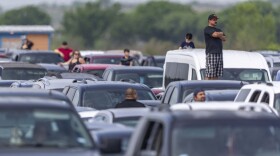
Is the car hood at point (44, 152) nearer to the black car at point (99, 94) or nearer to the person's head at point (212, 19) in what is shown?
the black car at point (99, 94)

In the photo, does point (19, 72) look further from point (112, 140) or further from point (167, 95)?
point (112, 140)

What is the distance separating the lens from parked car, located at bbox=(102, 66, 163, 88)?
29500mm

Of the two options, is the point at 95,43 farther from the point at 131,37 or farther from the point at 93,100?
the point at 93,100

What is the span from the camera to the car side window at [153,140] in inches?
466

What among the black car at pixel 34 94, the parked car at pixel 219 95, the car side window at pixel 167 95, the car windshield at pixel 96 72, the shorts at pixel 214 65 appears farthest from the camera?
the car windshield at pixel 96 72

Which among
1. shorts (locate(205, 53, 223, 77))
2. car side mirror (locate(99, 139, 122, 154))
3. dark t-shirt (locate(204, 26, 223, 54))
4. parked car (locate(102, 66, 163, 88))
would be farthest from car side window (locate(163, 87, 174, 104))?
car side mirror (locate(99, 139, 122, 154))

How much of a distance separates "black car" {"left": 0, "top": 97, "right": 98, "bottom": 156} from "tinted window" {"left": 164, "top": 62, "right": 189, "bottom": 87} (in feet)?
40.6

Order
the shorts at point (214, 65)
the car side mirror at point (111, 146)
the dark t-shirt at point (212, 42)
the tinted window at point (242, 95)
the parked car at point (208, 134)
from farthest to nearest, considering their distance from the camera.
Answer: the dark t-shirt at point (212, 42) → the shorts at point (214, 65) → the tinted window at point (242, 95) → the car side mirror at point (111, 146) → the parked car at point (208, 134)

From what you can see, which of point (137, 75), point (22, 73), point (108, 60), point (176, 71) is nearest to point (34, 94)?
point (176, 71)

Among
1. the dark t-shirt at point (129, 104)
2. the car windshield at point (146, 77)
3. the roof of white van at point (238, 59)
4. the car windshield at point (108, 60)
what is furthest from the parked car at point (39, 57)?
the dark t-shirt at point (129, 104)

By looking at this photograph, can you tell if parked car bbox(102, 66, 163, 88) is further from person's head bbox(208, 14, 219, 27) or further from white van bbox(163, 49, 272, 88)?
person's head bbox(208, 14, 219, 27)

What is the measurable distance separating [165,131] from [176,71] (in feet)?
49.0

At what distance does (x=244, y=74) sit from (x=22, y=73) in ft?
29.9

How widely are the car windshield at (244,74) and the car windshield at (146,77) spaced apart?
14.9 feet
